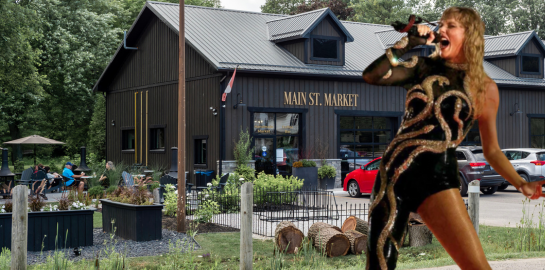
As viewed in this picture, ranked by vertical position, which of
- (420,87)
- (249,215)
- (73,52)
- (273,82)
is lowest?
(249,215)

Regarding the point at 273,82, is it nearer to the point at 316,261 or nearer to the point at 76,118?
the point at 316,261

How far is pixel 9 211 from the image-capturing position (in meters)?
10.1

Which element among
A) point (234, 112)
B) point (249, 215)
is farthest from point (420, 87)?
point (234, 112)

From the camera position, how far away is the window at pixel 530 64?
94.4 ft

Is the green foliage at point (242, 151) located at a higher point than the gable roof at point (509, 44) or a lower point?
lower

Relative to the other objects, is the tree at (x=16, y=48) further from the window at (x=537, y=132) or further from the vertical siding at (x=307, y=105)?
the window at (x=537, y=132)

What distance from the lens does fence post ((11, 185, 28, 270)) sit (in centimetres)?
713

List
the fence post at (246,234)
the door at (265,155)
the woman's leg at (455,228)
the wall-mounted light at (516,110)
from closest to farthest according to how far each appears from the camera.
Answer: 1. the woman's leg at (455,228)
2. the fence post at (246,234)
3. the door at (265,155)
4. the wall-mounted light at (516,110)

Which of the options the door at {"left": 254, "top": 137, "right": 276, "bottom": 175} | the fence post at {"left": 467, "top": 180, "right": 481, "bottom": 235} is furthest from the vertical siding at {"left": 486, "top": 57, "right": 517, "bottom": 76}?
the fence post at {"left": 467, "top": 180, "right": 481, "bottom": 235}

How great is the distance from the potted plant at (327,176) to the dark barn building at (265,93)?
2.76 feet

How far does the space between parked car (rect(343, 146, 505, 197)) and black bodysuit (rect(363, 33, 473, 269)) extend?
554 inches

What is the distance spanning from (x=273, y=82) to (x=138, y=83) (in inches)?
298

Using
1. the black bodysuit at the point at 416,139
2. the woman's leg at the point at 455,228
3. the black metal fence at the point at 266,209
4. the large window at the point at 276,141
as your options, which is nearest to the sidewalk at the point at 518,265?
the woman's leg at the point at 455,228

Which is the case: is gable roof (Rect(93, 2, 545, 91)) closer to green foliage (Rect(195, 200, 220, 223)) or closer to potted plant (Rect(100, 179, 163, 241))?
green foliage (Rect(195, 200, 220, 223))
